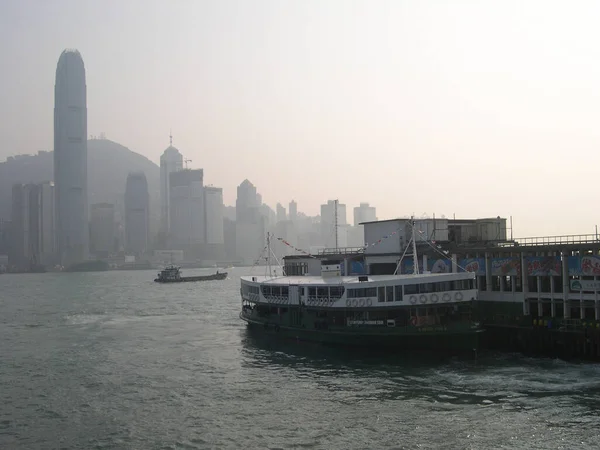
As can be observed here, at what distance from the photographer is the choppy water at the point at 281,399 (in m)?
30.1

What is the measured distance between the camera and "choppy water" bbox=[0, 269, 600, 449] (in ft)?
98.8

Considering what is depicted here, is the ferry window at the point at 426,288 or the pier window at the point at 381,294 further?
the pier window at the point at 381,294

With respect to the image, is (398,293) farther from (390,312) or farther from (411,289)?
(390,312)

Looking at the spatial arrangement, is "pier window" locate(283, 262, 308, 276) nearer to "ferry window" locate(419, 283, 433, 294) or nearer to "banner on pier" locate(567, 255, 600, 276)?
"ferry window" locate(419, 283, 433, 294)

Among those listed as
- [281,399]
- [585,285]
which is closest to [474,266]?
[585,285]

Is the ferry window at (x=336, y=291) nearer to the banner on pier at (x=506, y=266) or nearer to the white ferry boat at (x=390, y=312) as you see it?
the white ferry boat at (x=390, y=312)

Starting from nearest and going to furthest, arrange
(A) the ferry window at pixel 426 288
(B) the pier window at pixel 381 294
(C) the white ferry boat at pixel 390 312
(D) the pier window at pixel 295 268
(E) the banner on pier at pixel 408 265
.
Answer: (C) the white ferry boat at pixel 390 312, (A) the ferry window at pixel 426 288, (B) the pier window at pixel 381 294, (E) the banner on pier at pixel 408 265, (D) the pier window at pixel 295 268

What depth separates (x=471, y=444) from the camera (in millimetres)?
28469

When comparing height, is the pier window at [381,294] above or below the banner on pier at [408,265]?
below

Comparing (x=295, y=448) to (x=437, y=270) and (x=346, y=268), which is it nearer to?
(x=437, y=270)

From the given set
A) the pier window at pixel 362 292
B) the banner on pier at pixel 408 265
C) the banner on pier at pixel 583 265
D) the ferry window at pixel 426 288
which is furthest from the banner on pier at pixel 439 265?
the banner on pier at pixel 583 265

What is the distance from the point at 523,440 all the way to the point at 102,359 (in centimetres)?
3452

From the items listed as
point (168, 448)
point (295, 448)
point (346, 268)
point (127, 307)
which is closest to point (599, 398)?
point (295, 448)

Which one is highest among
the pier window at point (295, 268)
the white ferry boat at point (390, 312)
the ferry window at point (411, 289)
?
the pier window at point (295, 268)
